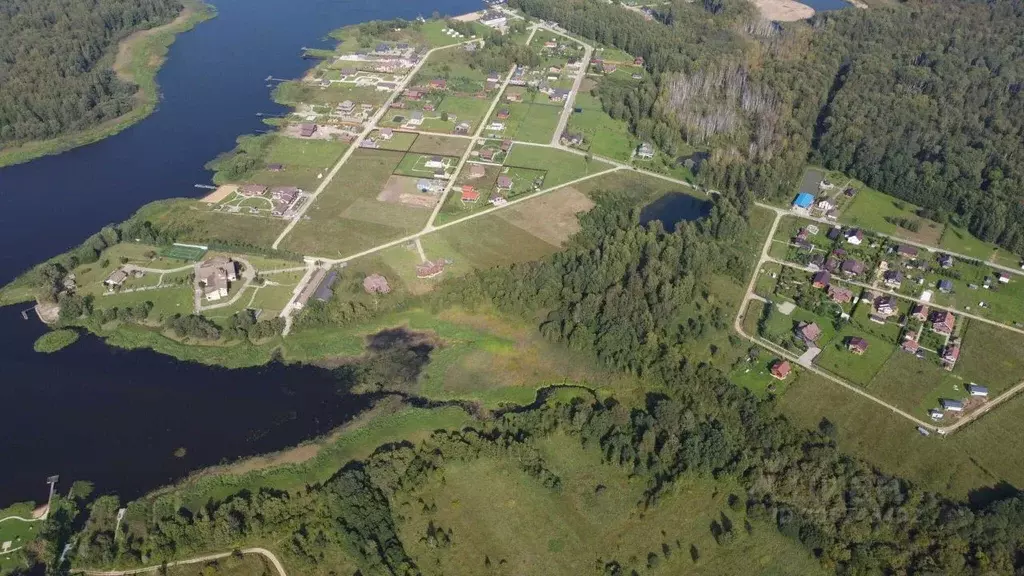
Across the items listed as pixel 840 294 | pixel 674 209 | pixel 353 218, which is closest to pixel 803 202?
pixel 674 209

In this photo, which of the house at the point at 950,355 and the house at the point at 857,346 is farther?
the house at the point at 857,346

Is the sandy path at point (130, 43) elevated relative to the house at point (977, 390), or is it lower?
elevated

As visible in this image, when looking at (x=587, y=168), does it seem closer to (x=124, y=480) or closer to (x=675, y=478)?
(x=675, y=478)

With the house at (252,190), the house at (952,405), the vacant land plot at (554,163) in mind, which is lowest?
the house at (952,405)

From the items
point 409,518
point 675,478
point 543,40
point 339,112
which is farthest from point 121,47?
point 675,478

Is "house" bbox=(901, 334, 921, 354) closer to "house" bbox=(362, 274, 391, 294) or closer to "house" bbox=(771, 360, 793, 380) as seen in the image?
"house" bbox=(771, 360, 793, 380)

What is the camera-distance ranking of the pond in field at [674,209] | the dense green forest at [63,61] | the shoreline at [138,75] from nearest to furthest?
the pond in field at [674,209] → the shoreline at [138,75] → the dense green forest at [63,61]

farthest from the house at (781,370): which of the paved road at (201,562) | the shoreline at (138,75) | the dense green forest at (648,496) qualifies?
the shoreline at (138,75)

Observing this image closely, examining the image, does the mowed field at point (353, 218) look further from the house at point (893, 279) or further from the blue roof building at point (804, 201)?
the house at point (893, 279)
